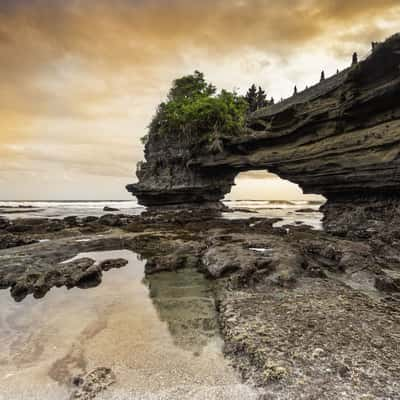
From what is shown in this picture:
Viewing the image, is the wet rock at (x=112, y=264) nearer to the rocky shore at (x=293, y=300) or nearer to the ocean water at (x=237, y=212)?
the rocky shore at (x=293, y=300)

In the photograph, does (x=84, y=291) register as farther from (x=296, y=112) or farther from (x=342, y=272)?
(x=296, y=112)

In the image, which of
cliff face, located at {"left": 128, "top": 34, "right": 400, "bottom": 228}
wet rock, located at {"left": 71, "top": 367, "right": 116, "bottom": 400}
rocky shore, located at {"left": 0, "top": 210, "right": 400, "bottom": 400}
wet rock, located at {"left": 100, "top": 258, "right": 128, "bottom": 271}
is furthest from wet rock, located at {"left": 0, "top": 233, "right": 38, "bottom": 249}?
cliff face, located at {"left": 128, "top": 34, "right": 400, "bottom": 228}

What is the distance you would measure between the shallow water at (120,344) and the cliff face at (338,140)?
41.9 ft

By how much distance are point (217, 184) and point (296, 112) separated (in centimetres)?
1227

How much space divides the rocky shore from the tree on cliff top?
1707cm

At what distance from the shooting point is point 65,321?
4.53 m

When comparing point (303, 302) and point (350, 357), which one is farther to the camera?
point (303, 302)

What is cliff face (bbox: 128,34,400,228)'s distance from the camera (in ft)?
40.4

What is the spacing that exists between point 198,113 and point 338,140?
47.7 ft

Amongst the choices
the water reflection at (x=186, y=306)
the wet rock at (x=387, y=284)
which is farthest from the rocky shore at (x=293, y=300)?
the water reflection at (x=186, y=306)

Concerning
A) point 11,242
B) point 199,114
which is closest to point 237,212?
point 199,114

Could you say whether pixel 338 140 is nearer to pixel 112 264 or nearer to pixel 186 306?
pixel 186 306

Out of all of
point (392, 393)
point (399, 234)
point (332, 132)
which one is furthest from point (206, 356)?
point (332, 132)

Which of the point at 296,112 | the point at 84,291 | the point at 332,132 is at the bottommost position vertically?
the point at 84,291
